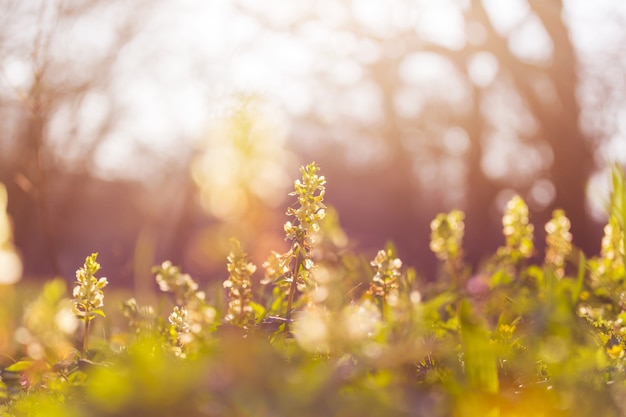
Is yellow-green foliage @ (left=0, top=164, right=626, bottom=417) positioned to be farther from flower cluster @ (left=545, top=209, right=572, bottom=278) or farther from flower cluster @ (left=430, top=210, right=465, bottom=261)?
flower cluster @ (left=430, top=210, right=465, bottom=261)

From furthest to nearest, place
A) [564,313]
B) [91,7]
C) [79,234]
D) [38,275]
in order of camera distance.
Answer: [79,234], [38,275], [91,7], [564,313]

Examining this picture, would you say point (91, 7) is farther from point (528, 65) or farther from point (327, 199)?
point (327, 199)

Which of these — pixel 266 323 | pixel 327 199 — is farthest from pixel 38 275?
pixel 266 323

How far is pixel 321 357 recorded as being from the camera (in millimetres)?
1449

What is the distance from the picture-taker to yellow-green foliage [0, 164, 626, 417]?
81cm

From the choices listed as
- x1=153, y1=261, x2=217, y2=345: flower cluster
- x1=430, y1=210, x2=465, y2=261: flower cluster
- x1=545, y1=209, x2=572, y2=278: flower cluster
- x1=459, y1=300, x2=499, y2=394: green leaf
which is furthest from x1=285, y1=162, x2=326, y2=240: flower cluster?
x1=545, y1=209, x2=572, y2=278: flower cluster

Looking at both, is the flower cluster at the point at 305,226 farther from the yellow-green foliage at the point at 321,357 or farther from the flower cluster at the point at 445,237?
the flower cluster at the point at 445,237

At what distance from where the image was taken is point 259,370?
85 cm

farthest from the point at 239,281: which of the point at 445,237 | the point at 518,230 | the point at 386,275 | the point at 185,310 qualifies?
the point at 518,230

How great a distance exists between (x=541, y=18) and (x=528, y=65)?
1.14 m

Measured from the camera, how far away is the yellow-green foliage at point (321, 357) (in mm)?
807

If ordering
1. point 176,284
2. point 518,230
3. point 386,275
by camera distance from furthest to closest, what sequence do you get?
point 518,230 < point 176,284 < point 386,275

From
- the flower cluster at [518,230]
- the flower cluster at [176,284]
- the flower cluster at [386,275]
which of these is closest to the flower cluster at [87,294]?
the flower cluster at [176,284]

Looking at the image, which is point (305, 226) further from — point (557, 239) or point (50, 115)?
point (50, 115)
